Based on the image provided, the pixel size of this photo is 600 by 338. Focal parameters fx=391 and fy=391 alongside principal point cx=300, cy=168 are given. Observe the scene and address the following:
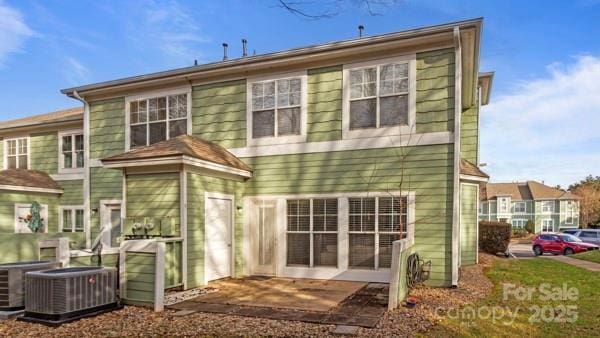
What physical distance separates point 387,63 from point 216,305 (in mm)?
6163

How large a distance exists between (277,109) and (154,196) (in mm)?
3588

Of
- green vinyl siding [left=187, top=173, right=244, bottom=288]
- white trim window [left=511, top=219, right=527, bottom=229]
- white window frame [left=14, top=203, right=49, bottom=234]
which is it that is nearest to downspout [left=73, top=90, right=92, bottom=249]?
white window frame [left=14, top=203, right=49, bottom=234]

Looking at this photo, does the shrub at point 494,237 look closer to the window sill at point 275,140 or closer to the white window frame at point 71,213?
the window sill at point 275,140

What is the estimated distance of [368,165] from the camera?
8.94 meters

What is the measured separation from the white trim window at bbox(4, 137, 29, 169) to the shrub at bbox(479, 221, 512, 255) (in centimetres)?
1869

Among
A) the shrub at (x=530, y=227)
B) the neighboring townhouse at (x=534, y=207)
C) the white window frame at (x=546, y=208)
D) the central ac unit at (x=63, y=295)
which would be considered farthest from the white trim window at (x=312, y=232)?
the white window frame at (x=546, y=208)

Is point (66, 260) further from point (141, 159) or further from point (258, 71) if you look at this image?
point (258, 71)

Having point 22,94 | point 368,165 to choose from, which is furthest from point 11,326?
point 22,94

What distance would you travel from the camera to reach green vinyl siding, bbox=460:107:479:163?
13344mm

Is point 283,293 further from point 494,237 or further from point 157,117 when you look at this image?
point 494,237

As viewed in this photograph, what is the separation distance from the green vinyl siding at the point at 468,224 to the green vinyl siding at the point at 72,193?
12551 mm

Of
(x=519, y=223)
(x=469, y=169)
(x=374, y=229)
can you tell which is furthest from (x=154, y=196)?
(x=519, y=223)

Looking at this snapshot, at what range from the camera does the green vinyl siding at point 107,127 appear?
11.6m

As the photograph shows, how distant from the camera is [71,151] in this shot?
44.1 feet
